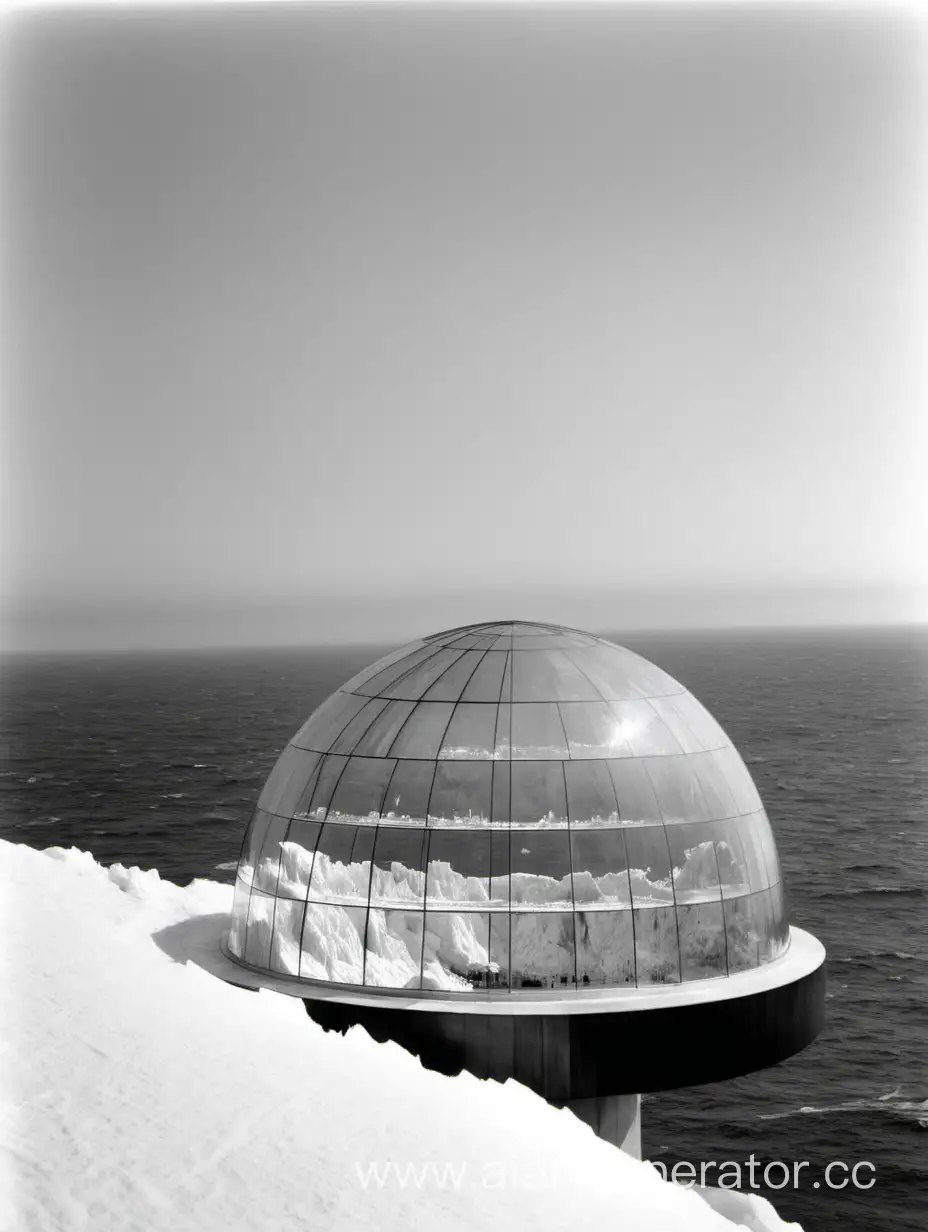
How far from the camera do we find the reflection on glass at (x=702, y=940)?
2020cm

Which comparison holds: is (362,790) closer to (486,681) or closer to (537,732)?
(486,681)

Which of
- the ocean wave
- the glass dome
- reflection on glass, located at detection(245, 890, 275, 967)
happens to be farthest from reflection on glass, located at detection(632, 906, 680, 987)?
the ocean wave

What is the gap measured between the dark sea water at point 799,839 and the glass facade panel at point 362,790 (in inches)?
219

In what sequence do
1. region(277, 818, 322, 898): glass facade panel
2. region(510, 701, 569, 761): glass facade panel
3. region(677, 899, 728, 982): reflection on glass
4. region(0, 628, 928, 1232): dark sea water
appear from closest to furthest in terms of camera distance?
region(677, 899, 728, 982): reflection on glass < region(510, 701, 569, 761): glass facade panel < region(277, 818, 322, 898): glass facade panel < region(0, 628, 928, 1232): dark sea water

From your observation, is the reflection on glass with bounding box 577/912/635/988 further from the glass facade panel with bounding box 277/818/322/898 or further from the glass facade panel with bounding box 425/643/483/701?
the glass facade panel with bounding box 277/818/322/898

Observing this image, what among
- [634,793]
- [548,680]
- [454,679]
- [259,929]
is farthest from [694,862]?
[259,929]

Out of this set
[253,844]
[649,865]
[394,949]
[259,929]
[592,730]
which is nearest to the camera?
[394,949]

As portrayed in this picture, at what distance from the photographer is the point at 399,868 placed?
794 inches

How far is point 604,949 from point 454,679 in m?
4.69

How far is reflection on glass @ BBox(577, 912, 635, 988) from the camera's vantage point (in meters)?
19.7

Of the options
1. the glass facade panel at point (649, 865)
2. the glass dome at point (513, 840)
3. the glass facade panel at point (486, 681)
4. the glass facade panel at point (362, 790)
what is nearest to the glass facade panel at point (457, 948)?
the glass dome at point (513, 840)

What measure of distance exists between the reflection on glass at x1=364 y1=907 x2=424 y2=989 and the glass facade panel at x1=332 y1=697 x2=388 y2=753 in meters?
2.78

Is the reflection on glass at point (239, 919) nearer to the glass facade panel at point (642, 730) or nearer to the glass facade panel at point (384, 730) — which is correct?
the glass facade panel at point (384, 730)

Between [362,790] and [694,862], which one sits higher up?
[362,790]
